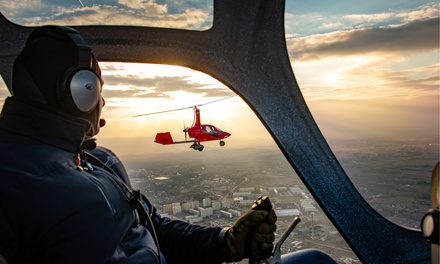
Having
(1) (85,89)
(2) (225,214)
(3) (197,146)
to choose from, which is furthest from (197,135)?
(1) (85,89)

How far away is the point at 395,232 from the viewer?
4.94 feet

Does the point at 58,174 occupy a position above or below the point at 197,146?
above

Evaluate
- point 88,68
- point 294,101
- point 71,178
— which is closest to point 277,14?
point 294,101

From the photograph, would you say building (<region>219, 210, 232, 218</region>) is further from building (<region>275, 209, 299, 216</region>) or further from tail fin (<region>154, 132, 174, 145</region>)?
tail fin (<region>154, 132, 174, 145</region>)

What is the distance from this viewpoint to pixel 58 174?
2.27 ft

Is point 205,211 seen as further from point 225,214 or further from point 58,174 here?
point 58,174

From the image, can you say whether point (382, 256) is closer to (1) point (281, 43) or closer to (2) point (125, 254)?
(1) point (281, 43)

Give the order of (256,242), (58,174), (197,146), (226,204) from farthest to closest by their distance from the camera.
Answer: (197,146) < (226,204) < (256,242) < (58,174)

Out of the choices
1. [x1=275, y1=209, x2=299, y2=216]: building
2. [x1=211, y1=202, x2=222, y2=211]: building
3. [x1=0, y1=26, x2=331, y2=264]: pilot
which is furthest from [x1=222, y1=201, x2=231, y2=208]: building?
[x1=0, y1=26, x2=331, y2=264]: pilot

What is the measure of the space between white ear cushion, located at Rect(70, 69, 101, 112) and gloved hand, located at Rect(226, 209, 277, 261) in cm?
51

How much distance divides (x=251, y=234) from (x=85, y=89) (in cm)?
60

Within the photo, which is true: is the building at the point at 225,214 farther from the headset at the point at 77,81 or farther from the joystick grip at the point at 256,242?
the headset at the point at 77,81

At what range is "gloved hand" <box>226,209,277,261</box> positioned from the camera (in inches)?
40.8

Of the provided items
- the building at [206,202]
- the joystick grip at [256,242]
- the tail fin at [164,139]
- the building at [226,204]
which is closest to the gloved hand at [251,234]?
the joystick grip at [256,242]
